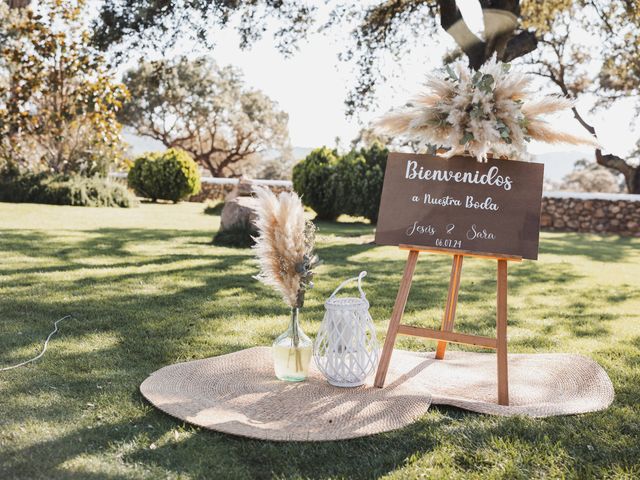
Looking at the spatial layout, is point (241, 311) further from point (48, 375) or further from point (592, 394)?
point (592, 394)

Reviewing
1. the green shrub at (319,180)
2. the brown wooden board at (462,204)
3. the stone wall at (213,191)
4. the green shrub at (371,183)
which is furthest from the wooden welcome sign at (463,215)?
the stone wall at (213,191)

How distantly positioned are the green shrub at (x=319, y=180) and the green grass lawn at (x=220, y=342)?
11.8 feet

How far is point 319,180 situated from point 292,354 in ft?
31.5

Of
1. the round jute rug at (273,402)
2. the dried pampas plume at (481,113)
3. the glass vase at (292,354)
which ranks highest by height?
the dried pampas plume at (481,113)

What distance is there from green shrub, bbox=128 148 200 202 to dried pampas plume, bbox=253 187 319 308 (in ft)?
43.3

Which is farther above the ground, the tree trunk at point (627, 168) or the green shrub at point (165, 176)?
the tree trunk at point (627, 168)

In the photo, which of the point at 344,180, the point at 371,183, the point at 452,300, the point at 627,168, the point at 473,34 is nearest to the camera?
the point at 452,300

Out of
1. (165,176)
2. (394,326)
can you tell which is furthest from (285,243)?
(165,176)

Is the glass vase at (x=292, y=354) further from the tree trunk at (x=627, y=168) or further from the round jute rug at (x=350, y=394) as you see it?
the tree trunk at (x=627, y=168)

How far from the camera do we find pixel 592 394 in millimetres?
3264

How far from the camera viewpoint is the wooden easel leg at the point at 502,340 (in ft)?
10.3

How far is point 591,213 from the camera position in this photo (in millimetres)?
14453

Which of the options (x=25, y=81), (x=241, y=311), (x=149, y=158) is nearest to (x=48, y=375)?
(x=241, y=311)

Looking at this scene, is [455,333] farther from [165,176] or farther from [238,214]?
[165,176]
